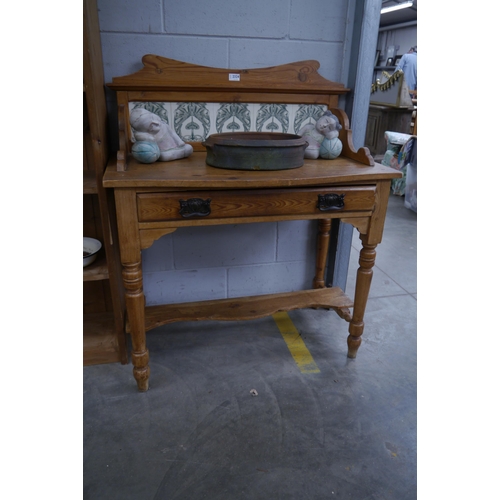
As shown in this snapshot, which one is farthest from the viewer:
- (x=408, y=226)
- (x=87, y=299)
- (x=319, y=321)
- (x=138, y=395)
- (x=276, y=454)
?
(x=408, y=226)

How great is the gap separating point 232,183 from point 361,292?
814 mm

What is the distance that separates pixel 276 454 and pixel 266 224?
3.66 feet

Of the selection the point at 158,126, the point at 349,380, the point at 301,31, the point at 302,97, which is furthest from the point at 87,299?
the point at 301,31

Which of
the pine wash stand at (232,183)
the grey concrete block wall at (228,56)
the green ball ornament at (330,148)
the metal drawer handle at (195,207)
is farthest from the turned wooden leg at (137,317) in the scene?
the green ball ornament at (330,148)

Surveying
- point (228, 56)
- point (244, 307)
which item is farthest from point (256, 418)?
point (228, 56)

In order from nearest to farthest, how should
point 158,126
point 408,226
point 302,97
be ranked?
point 158,126 → point 302,97 → point 408,226

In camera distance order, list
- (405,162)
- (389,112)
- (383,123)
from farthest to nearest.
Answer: (383,123) → (389,112) → (405,162)

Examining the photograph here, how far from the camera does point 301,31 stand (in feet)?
5.90

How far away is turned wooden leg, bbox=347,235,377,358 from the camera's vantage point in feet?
5.47

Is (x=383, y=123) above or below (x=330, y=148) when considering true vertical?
below

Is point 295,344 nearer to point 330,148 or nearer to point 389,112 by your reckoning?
point 330,148

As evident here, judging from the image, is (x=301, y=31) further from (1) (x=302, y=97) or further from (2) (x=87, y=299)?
(2) (x=87, y=299)

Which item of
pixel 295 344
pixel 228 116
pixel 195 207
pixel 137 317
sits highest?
pixel 228 116

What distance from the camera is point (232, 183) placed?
1322 millimetres
